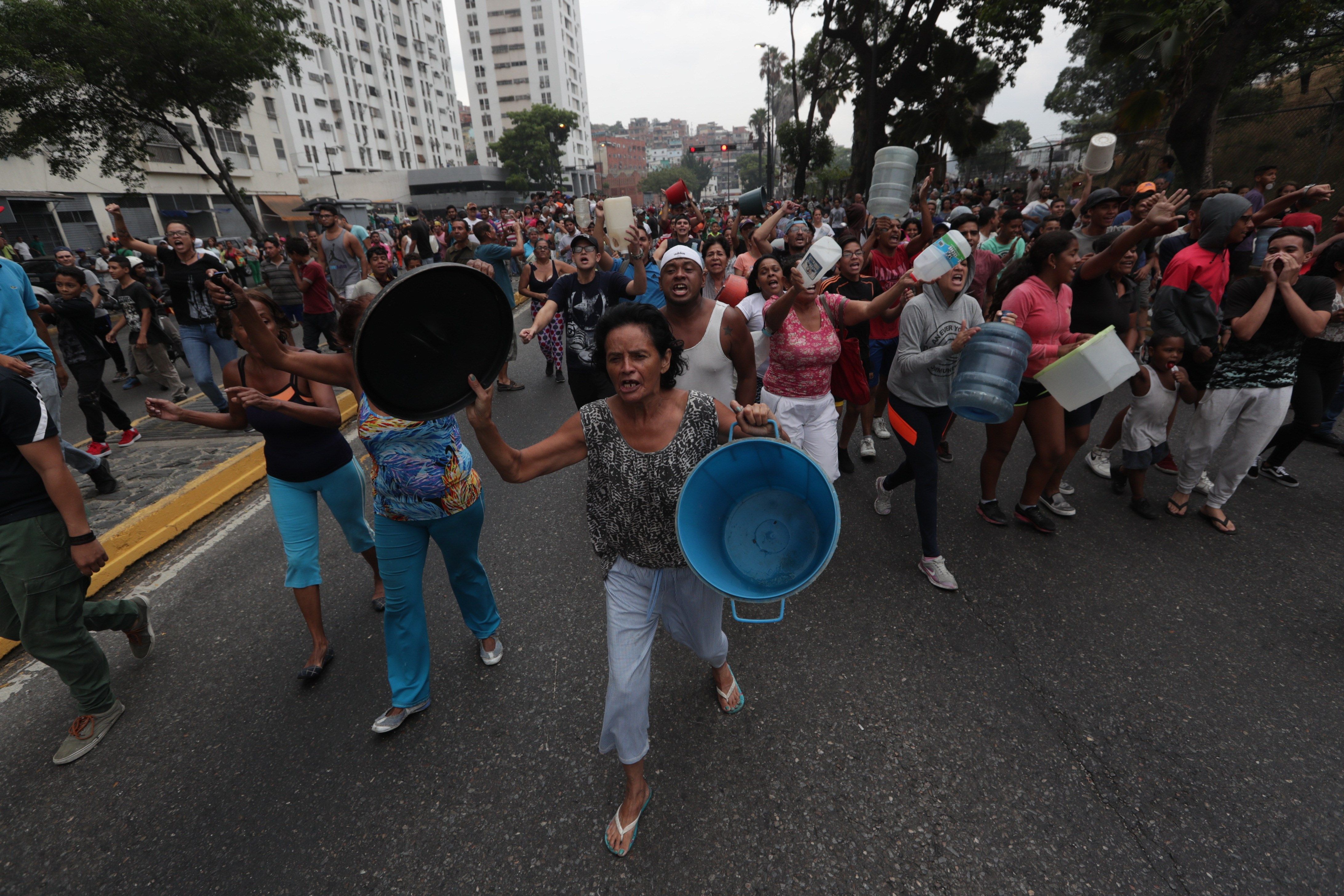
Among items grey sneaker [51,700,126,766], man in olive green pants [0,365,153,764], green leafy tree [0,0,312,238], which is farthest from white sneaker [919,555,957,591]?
green leafy tree [0,0,312,238]

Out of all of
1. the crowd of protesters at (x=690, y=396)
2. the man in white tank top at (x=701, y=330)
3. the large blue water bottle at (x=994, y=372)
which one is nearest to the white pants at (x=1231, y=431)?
the crowd of protesters at (x=690, y=396)

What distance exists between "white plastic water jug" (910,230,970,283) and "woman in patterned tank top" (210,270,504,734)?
Result: 8.04 feet

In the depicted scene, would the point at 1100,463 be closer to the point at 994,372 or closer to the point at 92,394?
the point at 994,372

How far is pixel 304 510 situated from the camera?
288 cm

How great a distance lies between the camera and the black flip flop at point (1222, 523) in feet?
12.5

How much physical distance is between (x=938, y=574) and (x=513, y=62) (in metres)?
112

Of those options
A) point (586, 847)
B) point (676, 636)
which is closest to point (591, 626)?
point (676, 636)

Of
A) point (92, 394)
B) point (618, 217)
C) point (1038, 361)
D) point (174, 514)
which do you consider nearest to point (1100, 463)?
point (1038, 361)

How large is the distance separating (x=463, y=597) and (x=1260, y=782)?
10.7 feet

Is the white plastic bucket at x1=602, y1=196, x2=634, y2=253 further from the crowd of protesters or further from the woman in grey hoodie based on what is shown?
the woman in grey hoodie

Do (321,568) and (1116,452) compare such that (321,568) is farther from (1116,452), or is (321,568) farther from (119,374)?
(119,374)

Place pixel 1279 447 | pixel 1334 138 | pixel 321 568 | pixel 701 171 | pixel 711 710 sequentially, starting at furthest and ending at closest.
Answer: pixel 701 171
pixel 1334 138
pixel 1279 447
pixel 321 568
pixel 711 710

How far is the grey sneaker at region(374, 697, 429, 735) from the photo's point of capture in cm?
256

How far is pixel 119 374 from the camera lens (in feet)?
30.3
